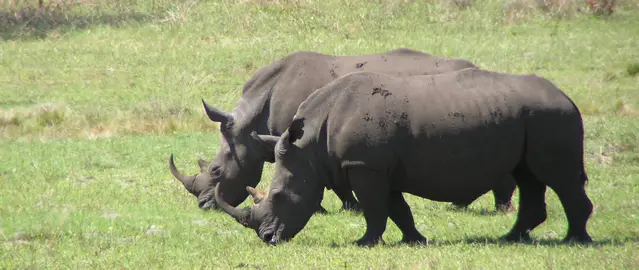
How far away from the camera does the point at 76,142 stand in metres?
18.7

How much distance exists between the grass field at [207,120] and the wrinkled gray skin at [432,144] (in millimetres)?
461

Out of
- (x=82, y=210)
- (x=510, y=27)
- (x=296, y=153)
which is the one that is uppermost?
(x=296, y=153)

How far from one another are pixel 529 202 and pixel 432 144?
1264mm

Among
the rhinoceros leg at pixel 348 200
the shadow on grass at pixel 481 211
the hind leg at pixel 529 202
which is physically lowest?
the rhinoceros leg at pixel 348 200

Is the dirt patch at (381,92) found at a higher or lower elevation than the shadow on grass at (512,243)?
higher

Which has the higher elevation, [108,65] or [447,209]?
[447,209]

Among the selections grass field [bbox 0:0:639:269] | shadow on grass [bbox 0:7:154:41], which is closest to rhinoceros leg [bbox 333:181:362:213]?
grass field [bbox 0:0:639:269]

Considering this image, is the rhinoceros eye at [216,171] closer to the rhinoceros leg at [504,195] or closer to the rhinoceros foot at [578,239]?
the rhinoceros leg at [504,195]

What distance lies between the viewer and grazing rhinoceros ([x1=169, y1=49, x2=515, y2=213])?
13.8m

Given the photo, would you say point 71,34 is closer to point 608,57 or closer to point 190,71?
point 190,71

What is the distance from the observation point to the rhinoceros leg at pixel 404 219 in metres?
10.9

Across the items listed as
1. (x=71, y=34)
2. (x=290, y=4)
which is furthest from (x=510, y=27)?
(x=71, y=34)

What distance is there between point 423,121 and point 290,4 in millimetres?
20995

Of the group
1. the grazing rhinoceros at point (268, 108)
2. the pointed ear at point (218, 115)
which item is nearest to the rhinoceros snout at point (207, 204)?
the grazing rhinoceros at point (268, 108)
